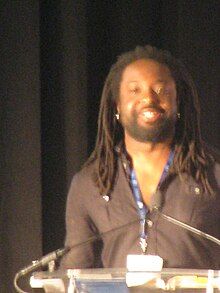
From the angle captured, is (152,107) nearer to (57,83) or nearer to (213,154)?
(213,154)

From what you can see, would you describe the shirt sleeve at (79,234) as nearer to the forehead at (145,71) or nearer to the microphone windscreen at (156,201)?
the microphone windscreen at (156,201)

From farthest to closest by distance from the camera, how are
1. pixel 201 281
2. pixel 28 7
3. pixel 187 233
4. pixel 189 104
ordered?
1. pixel 28 7
2. pixel 189 104
3. pixel 187 233
4. pixel 201 281

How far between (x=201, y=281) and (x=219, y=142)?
3.90 ft

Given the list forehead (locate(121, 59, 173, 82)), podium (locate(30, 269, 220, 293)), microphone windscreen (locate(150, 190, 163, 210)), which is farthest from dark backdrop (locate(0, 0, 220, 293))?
podium (locate(30, 269, 220, 293))

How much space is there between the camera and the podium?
135 centimetres

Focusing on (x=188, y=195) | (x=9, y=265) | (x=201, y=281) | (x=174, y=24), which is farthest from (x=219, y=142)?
(x=201, y=281)

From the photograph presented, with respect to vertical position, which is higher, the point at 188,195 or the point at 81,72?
the point at 81,72

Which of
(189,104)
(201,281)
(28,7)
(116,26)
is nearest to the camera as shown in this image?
(201,281)

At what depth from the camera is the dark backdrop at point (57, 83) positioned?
7.89 feet

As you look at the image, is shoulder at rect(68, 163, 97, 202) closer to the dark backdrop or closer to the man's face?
the man's face

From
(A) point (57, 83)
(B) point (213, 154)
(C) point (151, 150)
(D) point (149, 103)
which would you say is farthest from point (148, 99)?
(A) point (57, 83)

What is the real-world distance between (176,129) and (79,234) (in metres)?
0.41

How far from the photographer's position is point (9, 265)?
8.03ft

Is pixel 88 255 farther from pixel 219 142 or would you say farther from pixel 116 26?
pixel 116 26
